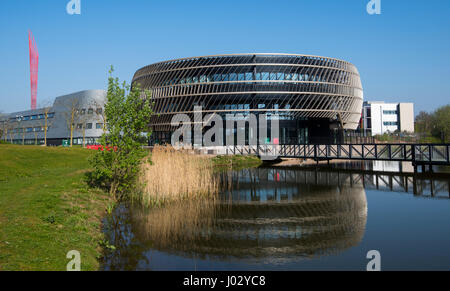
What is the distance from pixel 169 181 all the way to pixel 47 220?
5977 millimetres

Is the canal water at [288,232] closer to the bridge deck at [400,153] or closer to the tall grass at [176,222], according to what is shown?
the tall grass at [176,222]

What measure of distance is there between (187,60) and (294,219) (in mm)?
43215

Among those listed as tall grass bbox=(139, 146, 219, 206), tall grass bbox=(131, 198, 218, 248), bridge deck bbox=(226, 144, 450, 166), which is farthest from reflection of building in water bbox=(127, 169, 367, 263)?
bridge deck bbox=(226, 144, 450, 166)

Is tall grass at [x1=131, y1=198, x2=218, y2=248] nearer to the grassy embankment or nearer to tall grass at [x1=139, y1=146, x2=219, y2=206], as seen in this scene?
tall grass at [x1=139, y1=146, x2=219, y2=206]

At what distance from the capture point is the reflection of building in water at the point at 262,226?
857cm

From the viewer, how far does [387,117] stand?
4124 inches

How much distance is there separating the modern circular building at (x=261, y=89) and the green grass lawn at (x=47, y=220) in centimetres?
3346

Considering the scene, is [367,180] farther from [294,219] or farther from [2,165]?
[2,165]

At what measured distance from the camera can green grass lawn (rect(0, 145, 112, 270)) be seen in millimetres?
6766

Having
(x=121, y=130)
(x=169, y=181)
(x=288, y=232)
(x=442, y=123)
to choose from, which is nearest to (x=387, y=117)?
(x=442, y=123)

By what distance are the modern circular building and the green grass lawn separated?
33460 mm

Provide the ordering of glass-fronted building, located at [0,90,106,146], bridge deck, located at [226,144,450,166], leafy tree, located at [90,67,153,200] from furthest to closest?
glass-fronted building, located at [0,90,106,146] → bridge deck, located at [226,144,450,166] → leafy tree, located at [90,67,153,200]

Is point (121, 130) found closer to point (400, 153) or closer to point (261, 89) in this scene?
point (400, 153)
